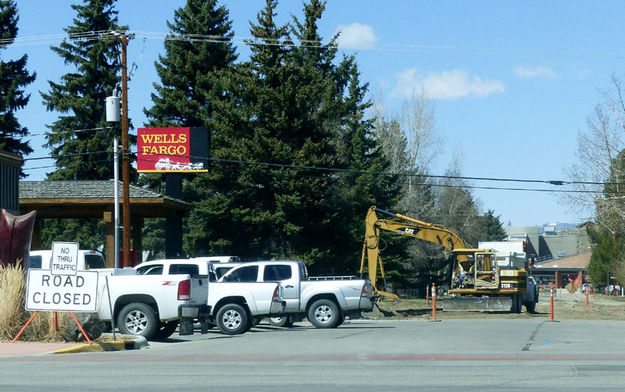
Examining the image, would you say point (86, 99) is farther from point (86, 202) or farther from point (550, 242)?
point (550, 242)

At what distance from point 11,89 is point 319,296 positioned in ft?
133

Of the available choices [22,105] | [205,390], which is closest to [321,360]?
[205,390]

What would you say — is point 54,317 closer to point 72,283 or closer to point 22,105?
point 72,283

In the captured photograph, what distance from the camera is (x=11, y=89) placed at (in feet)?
193

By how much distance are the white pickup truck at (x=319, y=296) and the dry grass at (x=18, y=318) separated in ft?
23.1

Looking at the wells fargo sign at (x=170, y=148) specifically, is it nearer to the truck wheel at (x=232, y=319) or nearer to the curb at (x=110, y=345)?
the truck wheel at (x=232, y=319)

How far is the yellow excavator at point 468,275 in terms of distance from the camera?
35.1 meters

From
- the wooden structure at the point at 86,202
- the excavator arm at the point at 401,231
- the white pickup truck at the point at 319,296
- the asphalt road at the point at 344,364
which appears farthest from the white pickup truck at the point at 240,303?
the wooden structure at the point at 86,202

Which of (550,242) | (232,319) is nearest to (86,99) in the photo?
Result: (232,319)

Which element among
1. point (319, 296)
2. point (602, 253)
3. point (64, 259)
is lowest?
point (319, 296)

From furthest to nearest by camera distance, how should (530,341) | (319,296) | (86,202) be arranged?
1. (86,202)
2. (319,296)
3. (530,341)

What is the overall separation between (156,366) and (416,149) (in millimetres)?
53843

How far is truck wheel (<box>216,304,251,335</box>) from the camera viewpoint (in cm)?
2347

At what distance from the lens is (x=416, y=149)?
6719 centimetres
